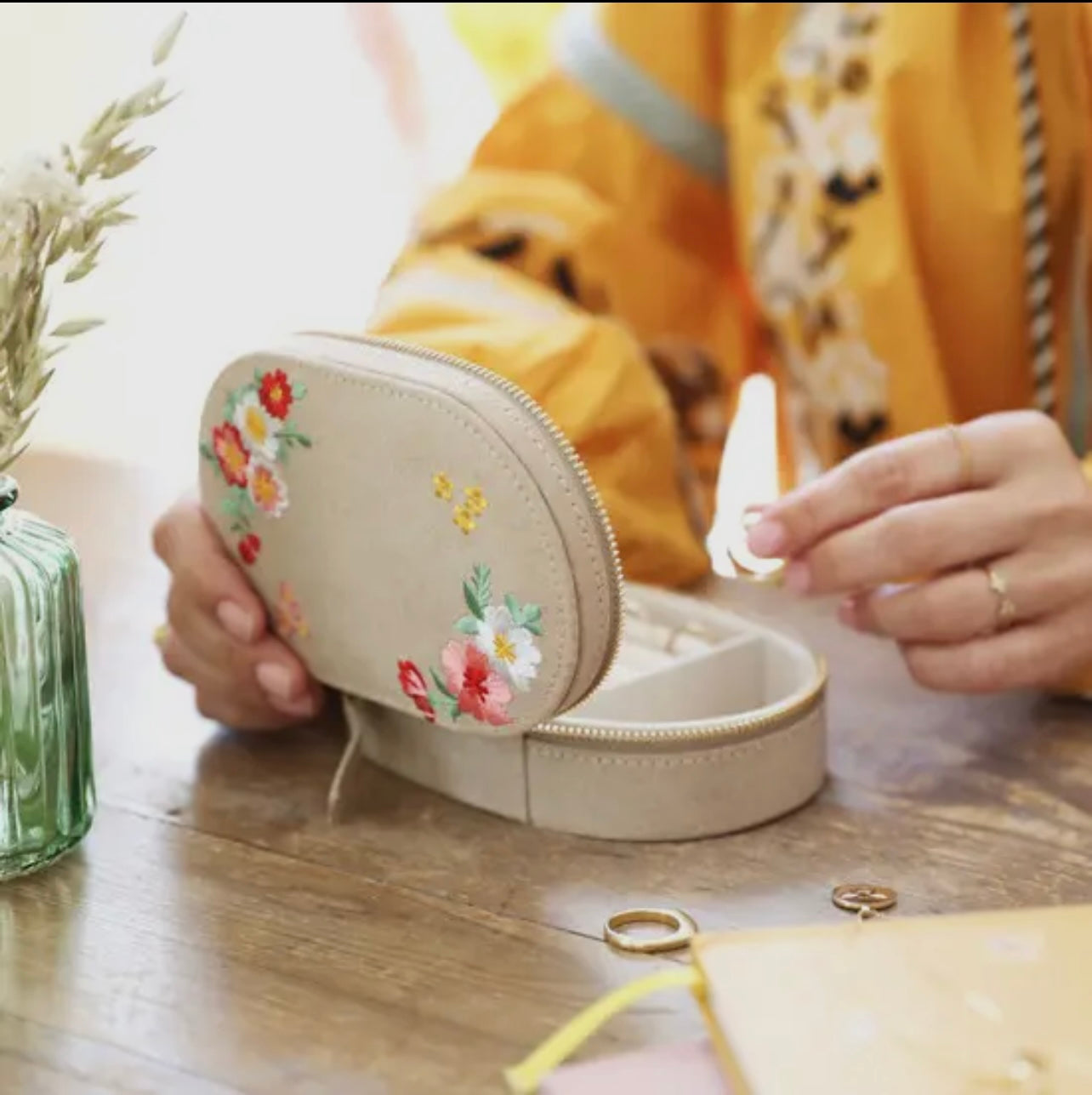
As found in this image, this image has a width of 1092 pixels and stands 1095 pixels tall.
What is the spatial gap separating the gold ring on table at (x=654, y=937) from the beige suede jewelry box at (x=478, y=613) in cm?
6

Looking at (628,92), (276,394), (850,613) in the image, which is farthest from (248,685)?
(628,92)

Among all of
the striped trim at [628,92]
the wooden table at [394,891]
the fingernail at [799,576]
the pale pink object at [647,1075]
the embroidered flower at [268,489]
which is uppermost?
the striped trim at [628,92]

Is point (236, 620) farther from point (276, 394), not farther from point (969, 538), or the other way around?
point (969, 538)

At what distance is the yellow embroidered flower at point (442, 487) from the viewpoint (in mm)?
585

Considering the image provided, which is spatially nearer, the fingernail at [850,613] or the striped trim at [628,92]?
the fingernail at [850,613]

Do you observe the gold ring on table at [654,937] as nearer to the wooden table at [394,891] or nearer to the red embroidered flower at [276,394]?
the wooden table at [394,891]

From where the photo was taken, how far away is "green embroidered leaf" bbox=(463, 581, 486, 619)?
23.4 inches

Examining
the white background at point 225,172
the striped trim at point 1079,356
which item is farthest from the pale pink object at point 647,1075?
the white background at point 225,172

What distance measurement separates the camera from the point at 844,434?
0.99 meters

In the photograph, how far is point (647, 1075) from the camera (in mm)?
466

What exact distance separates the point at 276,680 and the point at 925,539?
0.83ft

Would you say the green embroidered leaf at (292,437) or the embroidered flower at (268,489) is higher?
the green embroidered leaf at (292,437)

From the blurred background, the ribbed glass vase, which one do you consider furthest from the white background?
the ribbed glass vase

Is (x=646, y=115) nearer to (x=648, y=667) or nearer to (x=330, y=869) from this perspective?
(x=648, y=667)
